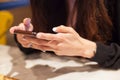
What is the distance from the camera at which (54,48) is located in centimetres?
75

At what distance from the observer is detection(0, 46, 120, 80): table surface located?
740mm

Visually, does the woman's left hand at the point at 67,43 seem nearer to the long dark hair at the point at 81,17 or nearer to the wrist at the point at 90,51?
the wrist at the point at 90,51

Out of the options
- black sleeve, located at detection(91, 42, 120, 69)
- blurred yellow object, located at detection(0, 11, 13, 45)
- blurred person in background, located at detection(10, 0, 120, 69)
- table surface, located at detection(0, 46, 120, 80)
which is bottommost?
blurred yellow object, located at detection(0, 11, 13, 45)

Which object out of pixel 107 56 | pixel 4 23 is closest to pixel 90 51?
pixel 107 56

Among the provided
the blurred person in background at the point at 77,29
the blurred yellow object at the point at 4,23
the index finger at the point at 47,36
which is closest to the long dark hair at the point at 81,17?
the blurred person in background at the point at 77,29

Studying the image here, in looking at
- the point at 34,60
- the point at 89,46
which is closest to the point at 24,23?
the point at 34,60

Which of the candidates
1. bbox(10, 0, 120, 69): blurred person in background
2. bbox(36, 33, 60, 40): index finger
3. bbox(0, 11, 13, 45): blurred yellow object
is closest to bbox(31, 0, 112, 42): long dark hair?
bbox(10, 0, 120, 69): blurred person in background

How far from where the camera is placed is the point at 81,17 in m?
0.94

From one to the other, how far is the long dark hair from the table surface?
13 centimetres

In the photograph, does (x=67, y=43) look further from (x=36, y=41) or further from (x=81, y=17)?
(x=81, y=17)

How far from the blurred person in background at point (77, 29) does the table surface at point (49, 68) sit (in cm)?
4

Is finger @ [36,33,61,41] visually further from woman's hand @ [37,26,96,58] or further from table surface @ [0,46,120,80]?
table surface @ [0,46,120,80]

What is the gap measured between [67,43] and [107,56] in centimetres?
14

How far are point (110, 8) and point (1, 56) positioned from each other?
1.48 ft
